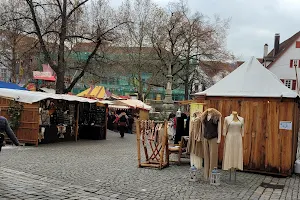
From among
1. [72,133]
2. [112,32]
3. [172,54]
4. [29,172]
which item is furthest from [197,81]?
[29,172]

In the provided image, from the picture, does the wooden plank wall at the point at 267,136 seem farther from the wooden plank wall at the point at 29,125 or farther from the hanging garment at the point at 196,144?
the wooden plank wall at the point at 29,125

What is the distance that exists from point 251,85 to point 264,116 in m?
1.07

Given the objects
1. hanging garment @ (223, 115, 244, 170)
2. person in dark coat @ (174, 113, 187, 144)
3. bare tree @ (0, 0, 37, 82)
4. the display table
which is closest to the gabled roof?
bare tree @ (0, 0, 37, 82)

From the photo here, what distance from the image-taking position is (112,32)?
2302cm

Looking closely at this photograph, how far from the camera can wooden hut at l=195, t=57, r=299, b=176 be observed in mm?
9602

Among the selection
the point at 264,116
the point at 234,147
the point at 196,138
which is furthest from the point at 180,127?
the point at 234,147

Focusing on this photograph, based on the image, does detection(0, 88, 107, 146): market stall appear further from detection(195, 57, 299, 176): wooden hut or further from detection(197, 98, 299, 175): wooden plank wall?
detection(197, 98, 299, 175): wooden plank wall

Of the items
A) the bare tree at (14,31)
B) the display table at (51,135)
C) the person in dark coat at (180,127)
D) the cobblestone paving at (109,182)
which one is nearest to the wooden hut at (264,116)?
the cobblestone paving at (109,182)

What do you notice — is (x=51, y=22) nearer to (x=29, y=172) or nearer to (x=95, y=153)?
(x=95, y=153)

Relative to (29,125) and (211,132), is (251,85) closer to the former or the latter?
(211,132)

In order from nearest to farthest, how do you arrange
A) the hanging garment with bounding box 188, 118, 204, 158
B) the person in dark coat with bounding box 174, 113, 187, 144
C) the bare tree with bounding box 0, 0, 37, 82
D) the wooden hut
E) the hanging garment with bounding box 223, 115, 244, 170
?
the hanging garment with bounding box 223, 115, 244, 170, the hanging garment with bounding box 188, 118, 204, 158, the wooden hut, the person in dark coat with bounding box 174, 113, 187, 144, the bare tree with bounding box 0, 0, 37, 82

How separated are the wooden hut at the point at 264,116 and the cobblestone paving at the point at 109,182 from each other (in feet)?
1.47

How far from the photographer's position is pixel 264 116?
9867mm

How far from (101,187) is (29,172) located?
214 cm
